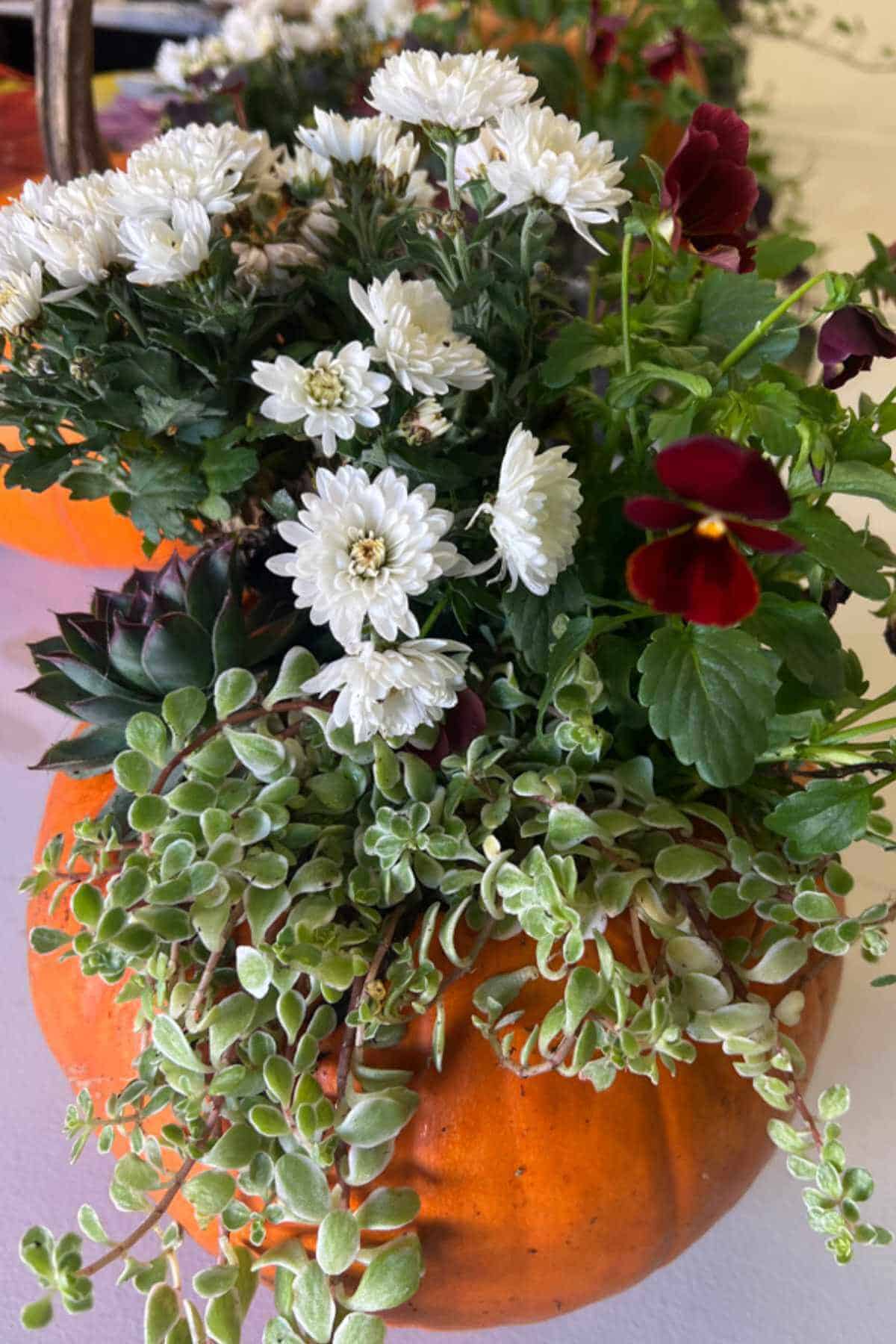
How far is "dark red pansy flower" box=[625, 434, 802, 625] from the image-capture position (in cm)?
35

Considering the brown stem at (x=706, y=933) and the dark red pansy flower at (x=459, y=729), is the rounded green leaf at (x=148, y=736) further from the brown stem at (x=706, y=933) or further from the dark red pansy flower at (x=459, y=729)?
the brown stem at (x=706, y=933)

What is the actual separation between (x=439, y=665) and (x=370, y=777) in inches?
3.9

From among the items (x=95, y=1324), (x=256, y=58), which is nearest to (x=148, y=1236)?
(x=95, y=1324)

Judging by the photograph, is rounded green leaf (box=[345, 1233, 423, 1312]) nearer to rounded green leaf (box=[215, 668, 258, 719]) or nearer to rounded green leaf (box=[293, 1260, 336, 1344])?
rounded green leaf (box=[293, 1260, 336, 1344])

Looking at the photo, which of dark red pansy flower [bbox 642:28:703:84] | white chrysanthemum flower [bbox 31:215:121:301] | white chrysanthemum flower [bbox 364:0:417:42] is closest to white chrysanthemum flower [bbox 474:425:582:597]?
white chrysanthemum flower [bbox 31:215:121:301]

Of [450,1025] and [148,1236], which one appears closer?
[450,1025]

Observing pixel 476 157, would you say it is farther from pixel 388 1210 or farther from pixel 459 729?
pixel 388 1210

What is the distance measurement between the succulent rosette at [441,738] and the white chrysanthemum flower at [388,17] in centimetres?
82

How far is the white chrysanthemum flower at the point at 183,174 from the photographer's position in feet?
1.59

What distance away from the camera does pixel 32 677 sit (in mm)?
980

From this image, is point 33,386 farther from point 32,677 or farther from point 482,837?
point 32,677

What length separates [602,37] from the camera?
119 cm

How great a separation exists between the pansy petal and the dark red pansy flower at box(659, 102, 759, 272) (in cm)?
18

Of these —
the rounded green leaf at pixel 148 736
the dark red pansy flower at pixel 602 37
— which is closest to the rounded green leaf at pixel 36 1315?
the rounded green leaf at pixel 148 736
